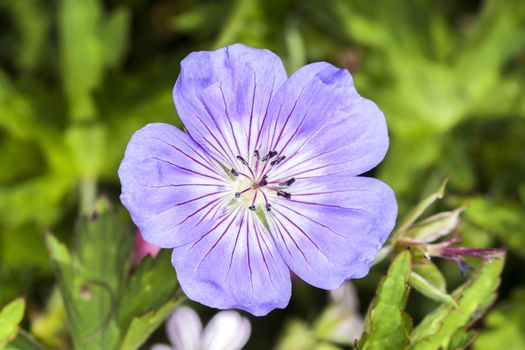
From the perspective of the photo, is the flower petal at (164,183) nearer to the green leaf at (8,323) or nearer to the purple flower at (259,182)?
the purple flower at (259,182)

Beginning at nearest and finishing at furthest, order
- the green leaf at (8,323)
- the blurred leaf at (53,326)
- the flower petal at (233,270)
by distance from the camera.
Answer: the flower petal at (233,270), the green leaf at (8,323), the blurred leaf at (53,326)

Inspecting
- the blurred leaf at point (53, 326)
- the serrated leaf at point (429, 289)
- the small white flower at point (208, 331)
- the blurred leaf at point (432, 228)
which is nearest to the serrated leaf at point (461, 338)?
the serrated leaf at point (429, 289)

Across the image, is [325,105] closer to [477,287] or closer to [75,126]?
[477,287]

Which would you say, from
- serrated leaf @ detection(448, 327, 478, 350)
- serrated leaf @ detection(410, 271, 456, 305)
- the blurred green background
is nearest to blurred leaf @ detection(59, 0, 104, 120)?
the blurred green background

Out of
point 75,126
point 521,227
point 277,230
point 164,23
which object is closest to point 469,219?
point 521,227

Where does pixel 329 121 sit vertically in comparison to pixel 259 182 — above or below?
above

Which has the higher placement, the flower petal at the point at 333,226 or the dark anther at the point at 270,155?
the dark anther at the point at 270,155

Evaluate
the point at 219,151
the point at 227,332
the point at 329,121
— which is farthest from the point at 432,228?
the point at 227,332

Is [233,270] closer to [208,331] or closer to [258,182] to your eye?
[258,182]
